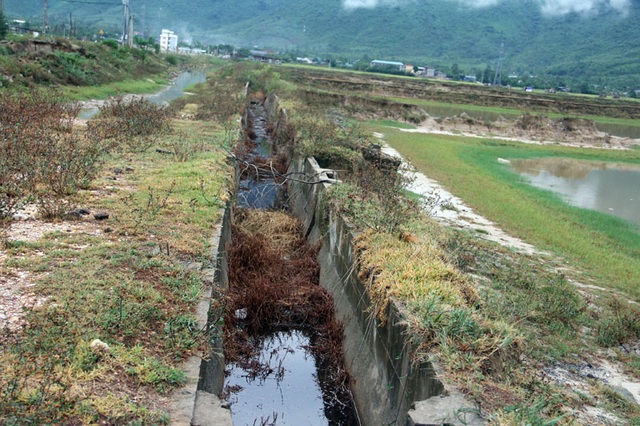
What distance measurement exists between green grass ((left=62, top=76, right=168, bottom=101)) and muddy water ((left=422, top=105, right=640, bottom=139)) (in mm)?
20963

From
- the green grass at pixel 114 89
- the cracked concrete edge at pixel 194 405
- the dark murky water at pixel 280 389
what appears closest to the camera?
the cracked concrete edge at pixel 194 405

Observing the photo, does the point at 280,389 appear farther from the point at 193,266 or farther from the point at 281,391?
the point at 193,266

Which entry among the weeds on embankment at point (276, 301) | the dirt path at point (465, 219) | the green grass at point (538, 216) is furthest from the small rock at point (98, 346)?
the green grass at point (538, 216)

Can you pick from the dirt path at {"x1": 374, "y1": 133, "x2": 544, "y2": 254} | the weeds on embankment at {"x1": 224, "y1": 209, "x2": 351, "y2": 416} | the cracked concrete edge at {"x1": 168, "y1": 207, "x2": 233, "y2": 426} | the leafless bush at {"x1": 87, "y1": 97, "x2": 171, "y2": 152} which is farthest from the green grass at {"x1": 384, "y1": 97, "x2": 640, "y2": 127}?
the cracked concrete edge at {"x1": 168, "y1": 207, "x2": 233, "y2": 426}

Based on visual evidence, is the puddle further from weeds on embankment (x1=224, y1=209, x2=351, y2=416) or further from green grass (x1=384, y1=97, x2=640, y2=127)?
green grass (x1=384, y1=97, x2=640, y2=127)

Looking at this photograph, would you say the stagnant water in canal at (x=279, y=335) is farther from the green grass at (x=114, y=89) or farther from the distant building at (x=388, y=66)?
the distant building at (x=388, y=66)

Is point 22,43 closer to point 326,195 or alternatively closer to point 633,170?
point 326,195

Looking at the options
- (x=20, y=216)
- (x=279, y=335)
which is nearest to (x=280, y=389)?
(x=279, y=335)

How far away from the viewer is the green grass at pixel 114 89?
29200mm

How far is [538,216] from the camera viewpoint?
49.4 feet

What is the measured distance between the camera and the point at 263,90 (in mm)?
43656

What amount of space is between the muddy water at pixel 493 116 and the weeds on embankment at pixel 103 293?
1486 inches

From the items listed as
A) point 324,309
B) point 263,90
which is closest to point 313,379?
point 324,309

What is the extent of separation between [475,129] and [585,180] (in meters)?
15.4
